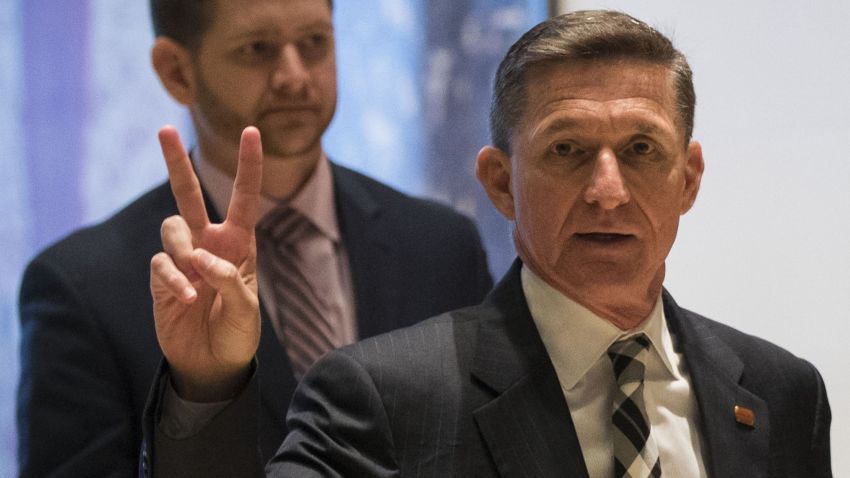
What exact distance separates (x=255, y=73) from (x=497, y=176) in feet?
2.99

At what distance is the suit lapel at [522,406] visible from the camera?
204 centimetres

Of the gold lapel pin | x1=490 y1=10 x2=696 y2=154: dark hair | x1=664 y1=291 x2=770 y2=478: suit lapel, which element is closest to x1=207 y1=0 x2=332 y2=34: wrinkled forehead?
x1=490 y1=10 x2=696 y2=154: dark hair

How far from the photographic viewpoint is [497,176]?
240 cm

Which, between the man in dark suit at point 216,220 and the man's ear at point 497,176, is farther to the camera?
the man in dark suit at point 216,220

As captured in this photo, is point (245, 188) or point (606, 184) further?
point (606, 184)

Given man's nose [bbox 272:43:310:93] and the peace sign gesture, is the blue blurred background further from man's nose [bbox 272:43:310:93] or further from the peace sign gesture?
the peace sign gesture

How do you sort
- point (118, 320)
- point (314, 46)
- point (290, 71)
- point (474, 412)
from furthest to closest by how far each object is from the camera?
Answer: point (314, 46)
point (290, 71)
point (118, 320)
point (474, 412)

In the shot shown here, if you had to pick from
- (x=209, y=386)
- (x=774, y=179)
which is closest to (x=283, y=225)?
(x=209, y=386)

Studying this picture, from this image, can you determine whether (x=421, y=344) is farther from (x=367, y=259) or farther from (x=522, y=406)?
(x=367, y=259)

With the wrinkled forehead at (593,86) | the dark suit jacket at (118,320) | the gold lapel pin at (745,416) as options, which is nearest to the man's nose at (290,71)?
the dark suit jacket at (118,320)

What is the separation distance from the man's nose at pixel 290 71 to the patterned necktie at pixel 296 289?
12.6 inches

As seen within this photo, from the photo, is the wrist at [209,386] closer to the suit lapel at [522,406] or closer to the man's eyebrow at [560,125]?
the suit lapel at [522,406]

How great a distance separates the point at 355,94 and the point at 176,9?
61cm

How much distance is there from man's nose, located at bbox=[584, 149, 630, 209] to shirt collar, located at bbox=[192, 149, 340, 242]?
3.71 feet
